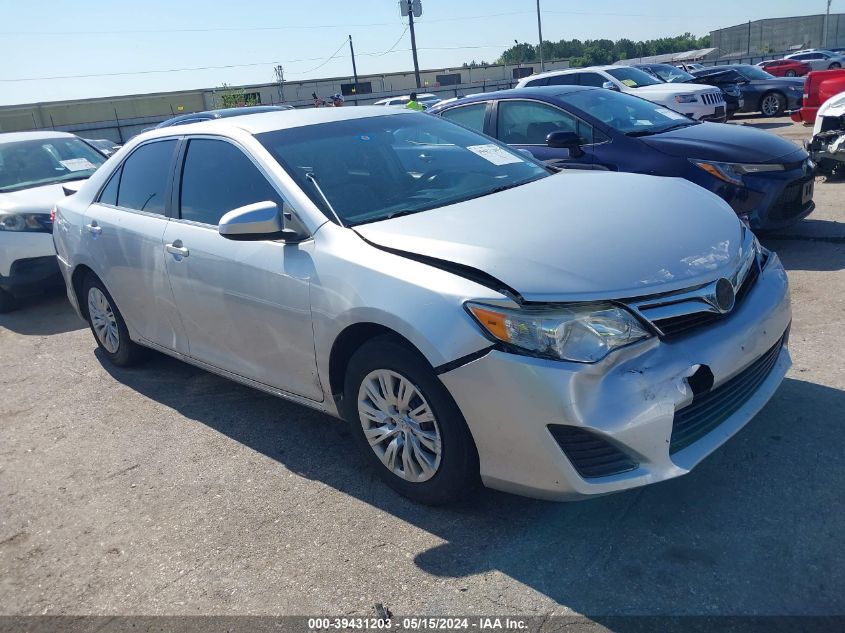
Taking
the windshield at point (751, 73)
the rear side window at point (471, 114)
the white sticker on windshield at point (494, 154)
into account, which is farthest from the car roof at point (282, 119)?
the windshield at point (751, 73)

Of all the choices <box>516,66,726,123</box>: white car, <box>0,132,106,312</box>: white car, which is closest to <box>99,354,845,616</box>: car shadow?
<box>0,132,106,312</box>: white car

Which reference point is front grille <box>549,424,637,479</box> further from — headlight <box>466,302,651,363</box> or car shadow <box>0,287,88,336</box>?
car shadow <box>0,287,88,336</box>

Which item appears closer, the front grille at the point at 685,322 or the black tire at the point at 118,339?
the front grille at the point at 685,322

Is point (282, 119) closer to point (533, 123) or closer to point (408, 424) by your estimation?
point (408, 424)

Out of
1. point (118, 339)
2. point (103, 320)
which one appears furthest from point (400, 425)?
point (103, 320)

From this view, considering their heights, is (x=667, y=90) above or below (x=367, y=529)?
above

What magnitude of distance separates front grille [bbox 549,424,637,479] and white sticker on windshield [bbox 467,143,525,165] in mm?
2065

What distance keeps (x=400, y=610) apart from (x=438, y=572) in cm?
24

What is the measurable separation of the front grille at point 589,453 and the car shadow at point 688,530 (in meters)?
0.38

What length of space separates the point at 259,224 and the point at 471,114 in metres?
4.71

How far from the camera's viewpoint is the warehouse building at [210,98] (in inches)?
1794

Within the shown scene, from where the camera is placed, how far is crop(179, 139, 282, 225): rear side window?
3861 mm

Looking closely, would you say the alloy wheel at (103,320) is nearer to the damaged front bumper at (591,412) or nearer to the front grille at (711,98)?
the damaged front bumper at (591,412)

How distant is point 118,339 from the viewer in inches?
209
